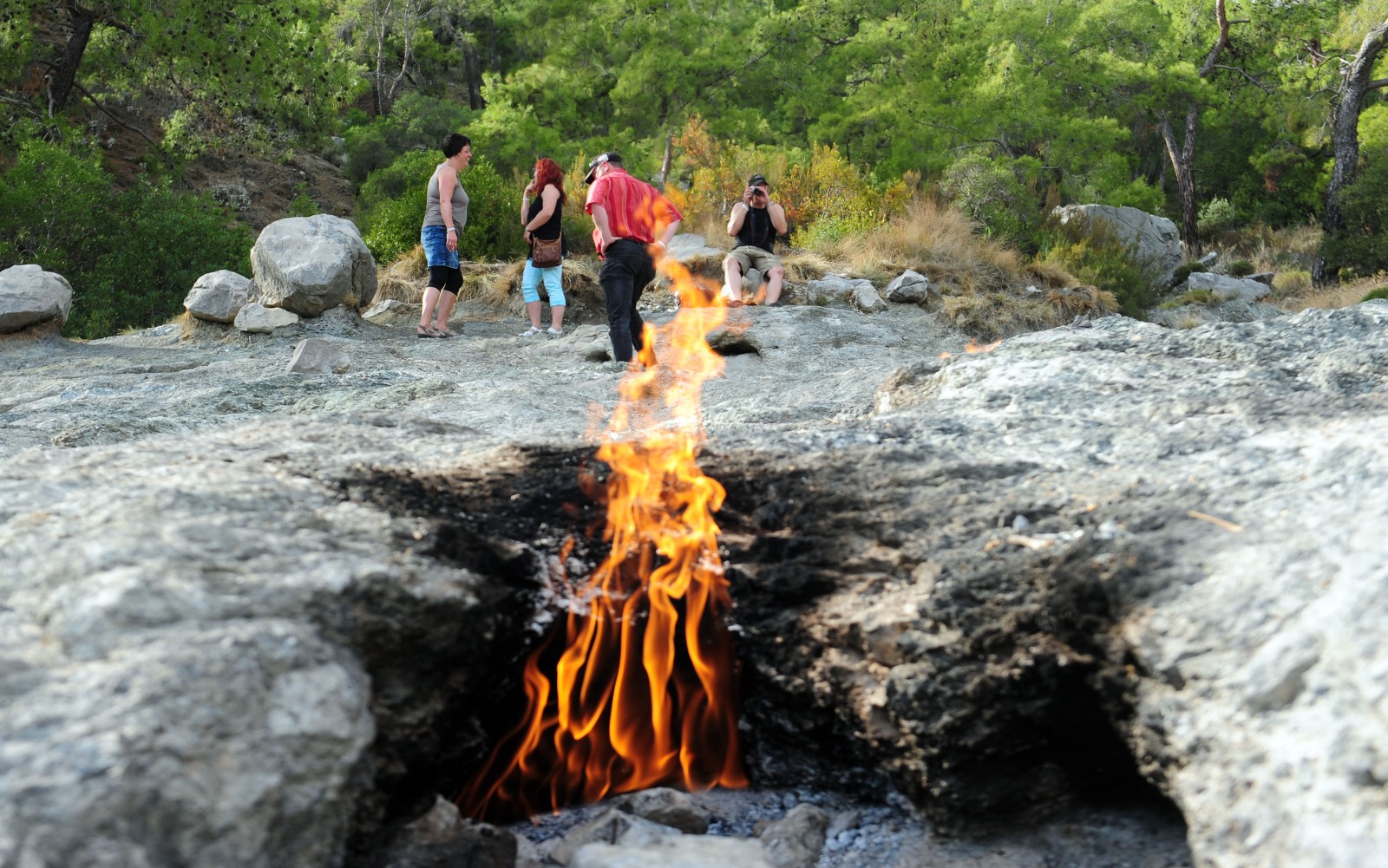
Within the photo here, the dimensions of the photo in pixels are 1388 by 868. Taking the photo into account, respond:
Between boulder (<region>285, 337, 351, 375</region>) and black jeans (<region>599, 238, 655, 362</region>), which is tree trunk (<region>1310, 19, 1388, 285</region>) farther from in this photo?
boulder (<region>285, 337, 351, 375</region>)

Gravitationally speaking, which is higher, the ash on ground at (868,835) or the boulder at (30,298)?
the boulder at (30,298)

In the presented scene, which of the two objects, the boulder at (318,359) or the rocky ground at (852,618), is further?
the boulder at (318,359)

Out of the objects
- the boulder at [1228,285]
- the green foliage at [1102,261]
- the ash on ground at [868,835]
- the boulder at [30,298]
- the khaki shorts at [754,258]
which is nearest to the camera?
the ash on ground at [868,835]

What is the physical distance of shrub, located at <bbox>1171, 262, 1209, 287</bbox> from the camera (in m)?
21.9

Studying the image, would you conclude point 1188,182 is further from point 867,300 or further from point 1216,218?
point 867,300

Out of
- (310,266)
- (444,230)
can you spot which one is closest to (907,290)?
(444,230)

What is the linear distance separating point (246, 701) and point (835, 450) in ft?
7.03

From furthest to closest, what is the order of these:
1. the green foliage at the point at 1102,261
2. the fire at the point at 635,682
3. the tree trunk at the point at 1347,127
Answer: the tree trunk at the point at 1347,127 → the green foliage at the point at 1102,261 → the fire at the point at 635,682

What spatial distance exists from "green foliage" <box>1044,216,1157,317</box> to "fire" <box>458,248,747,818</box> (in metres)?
11.7

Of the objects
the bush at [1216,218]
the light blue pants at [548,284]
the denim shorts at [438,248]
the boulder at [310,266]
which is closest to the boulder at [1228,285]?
the bush at [1216,218]

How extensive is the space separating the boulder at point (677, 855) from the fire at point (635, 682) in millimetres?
502

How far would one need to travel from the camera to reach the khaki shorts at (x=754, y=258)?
33.9 ft

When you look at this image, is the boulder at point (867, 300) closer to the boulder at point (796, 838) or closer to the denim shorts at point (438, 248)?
the denim shorts at point (438, 248)

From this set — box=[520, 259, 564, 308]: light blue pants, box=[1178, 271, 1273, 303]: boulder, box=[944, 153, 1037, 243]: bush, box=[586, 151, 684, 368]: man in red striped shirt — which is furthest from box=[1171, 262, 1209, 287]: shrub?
box=[586, 151, 684, 368]: man in red striped shirt
